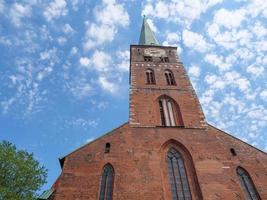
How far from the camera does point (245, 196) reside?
14695 millimetres

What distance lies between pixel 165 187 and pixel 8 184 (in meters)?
7.52

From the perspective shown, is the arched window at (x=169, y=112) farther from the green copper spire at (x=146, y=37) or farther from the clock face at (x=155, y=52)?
the green copper spire at (x=146, y=37)

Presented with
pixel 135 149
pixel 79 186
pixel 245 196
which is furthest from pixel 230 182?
pixel 79 186

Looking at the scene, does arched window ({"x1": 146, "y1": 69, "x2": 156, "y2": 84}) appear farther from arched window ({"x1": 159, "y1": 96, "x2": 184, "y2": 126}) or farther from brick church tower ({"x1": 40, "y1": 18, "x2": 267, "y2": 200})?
arched window ({"x1": 159, "y1": 96, "x2": 184, "y2": 126})

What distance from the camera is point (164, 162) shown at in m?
16.0

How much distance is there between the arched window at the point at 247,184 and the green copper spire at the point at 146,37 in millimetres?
17314

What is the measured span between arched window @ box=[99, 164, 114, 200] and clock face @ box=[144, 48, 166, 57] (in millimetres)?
13425

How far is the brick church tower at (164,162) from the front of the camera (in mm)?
14242

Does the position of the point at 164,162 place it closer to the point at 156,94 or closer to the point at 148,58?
the point at 156,94

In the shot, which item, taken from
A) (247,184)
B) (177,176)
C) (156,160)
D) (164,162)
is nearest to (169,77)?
(164,162)

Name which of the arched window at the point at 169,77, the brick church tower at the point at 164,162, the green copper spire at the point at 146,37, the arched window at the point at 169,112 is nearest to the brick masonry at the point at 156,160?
the brick church tower at the point at 164,162

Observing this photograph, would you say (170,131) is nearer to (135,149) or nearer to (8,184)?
(135,149)

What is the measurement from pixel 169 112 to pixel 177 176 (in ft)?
17.5

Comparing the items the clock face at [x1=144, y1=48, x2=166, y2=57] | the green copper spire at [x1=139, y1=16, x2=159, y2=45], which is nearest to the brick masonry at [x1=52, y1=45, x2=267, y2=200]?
the clock face at [x1=144, y1=48, x2=166, y2=57]
